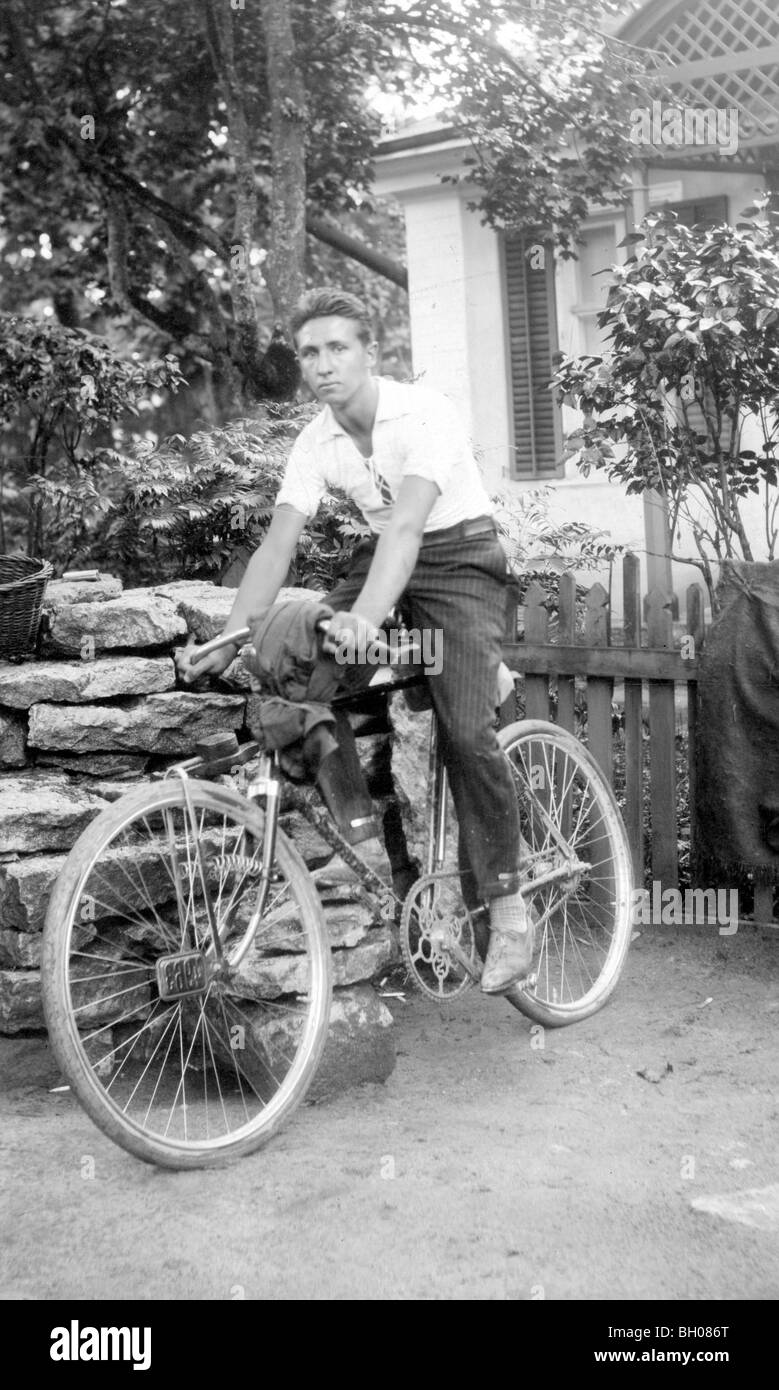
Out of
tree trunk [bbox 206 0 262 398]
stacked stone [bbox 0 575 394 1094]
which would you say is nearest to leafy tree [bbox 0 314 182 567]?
tree trunk [bbox 206 0 262 398]

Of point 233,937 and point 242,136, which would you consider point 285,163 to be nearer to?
point 242,136

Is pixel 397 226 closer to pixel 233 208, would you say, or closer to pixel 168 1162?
pixel 233 208

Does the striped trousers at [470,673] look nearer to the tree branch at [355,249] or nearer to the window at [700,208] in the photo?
the window at [700,208]

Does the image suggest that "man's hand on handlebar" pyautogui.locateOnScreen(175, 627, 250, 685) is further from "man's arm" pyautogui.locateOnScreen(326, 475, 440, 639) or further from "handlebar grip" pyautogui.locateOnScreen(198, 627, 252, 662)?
"man's arm" pyautogui.locateOnScreen(326, 475, 440, 639)

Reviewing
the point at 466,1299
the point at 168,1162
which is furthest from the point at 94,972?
the point at 466,1299

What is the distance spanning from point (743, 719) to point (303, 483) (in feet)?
6.91

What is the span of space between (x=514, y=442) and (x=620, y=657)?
313 inches

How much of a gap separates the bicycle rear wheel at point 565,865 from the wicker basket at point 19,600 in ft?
5.65

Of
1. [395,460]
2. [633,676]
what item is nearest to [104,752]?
[395,460]

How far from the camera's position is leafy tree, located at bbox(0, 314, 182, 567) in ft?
26.1

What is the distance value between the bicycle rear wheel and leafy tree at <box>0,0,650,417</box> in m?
6.19

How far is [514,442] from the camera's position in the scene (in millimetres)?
13047

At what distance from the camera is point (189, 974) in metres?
3.36

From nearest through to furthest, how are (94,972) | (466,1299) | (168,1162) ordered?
1. (466,1299)
2. (168,1162)
3. (94,972)
